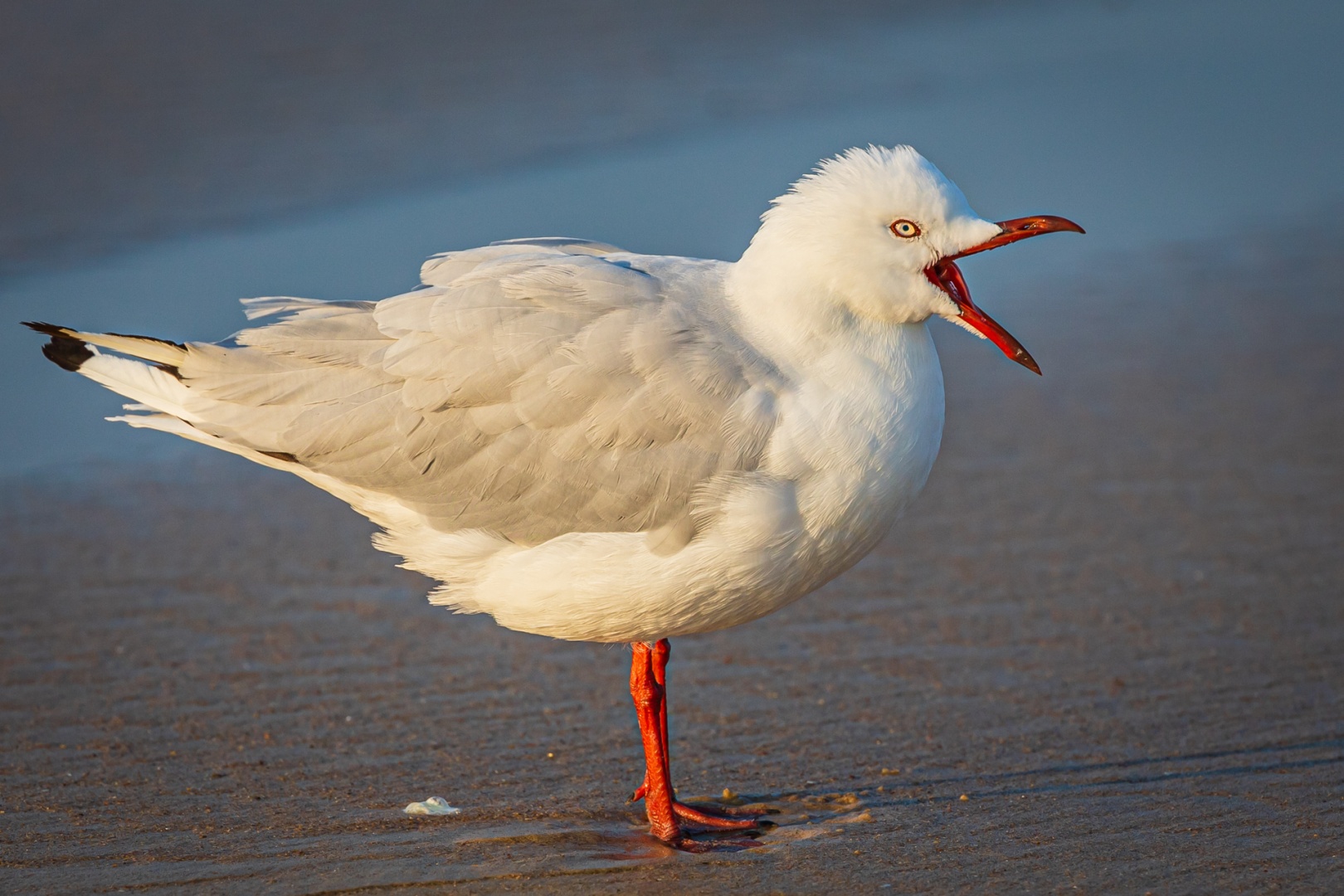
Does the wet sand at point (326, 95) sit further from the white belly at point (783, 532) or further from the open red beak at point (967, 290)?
the open red beak at point (967, 290)

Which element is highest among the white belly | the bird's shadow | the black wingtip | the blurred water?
the blurred water

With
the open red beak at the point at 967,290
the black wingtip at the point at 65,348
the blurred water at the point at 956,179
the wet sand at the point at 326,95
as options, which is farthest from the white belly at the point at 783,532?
the wet sand at the point at 326,95

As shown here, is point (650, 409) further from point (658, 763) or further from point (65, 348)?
point (65, 348)

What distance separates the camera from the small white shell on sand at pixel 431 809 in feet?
15.4

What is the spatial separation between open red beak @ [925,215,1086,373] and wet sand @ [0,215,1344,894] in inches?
53.1

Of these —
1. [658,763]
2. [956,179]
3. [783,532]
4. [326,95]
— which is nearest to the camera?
[783,532]

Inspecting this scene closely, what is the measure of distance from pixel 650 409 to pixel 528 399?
35 centimetres

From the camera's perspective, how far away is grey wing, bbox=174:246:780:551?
14.4 ft

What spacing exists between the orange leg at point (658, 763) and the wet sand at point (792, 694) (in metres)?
0.08

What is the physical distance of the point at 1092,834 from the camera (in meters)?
4.47

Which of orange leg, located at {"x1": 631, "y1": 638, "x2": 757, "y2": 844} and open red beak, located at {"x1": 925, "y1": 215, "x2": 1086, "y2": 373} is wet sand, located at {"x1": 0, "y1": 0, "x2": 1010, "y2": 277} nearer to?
orange leg, located at {"x1": 631, "y1": 638, "x2": 757, "y2": 844}

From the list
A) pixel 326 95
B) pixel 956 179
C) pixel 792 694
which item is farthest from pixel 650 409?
pixel 326 95

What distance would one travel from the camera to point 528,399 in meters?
4.46

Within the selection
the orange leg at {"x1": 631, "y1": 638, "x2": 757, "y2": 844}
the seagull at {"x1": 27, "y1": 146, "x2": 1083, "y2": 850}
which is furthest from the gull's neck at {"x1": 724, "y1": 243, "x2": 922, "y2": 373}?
the orange leg at {"x1": 631, "y1": 638, "x2": 757, "y2": 844}
